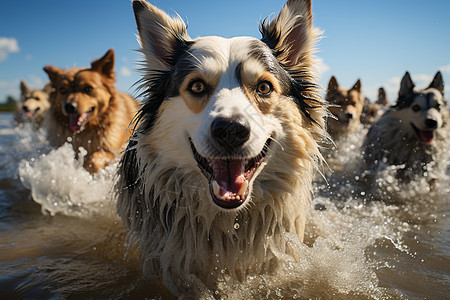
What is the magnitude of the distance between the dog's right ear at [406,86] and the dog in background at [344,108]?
159 centimetres

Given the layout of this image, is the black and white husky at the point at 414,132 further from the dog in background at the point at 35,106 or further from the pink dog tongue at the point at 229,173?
the dog in background at the point at 35,106

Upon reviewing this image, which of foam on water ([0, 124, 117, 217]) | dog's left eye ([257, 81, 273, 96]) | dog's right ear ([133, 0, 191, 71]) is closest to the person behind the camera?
dog's left eye ([257, 81, 273, 96])

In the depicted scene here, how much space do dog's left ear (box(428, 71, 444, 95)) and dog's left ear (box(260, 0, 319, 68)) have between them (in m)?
4.33

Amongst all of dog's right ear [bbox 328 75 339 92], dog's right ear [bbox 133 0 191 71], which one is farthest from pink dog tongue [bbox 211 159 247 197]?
dog's right ear [bbox 328 75 339 92]

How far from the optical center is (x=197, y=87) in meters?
2.61

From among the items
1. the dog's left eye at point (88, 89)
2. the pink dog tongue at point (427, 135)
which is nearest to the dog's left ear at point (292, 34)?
the dog's left eye at point (88, 89)

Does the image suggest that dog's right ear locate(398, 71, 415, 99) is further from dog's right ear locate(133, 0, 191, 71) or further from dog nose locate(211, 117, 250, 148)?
dog nose locate(211, 117, 250, 148)

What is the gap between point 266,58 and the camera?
2.74m

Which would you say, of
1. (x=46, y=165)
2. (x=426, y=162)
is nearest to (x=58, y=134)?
(x=46, y=165)

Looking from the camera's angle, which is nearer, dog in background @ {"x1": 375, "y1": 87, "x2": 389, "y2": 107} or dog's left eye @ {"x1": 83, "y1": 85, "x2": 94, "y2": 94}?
dog's left eye @ {"x1": 83, "y1": 85, "x2": 94, "y2": 94}

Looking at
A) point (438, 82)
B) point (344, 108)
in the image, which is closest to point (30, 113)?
point (344, 108)

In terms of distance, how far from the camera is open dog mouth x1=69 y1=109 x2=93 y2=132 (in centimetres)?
537

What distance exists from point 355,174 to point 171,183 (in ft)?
15.8

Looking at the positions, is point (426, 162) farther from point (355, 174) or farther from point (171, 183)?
point (171, 183)
